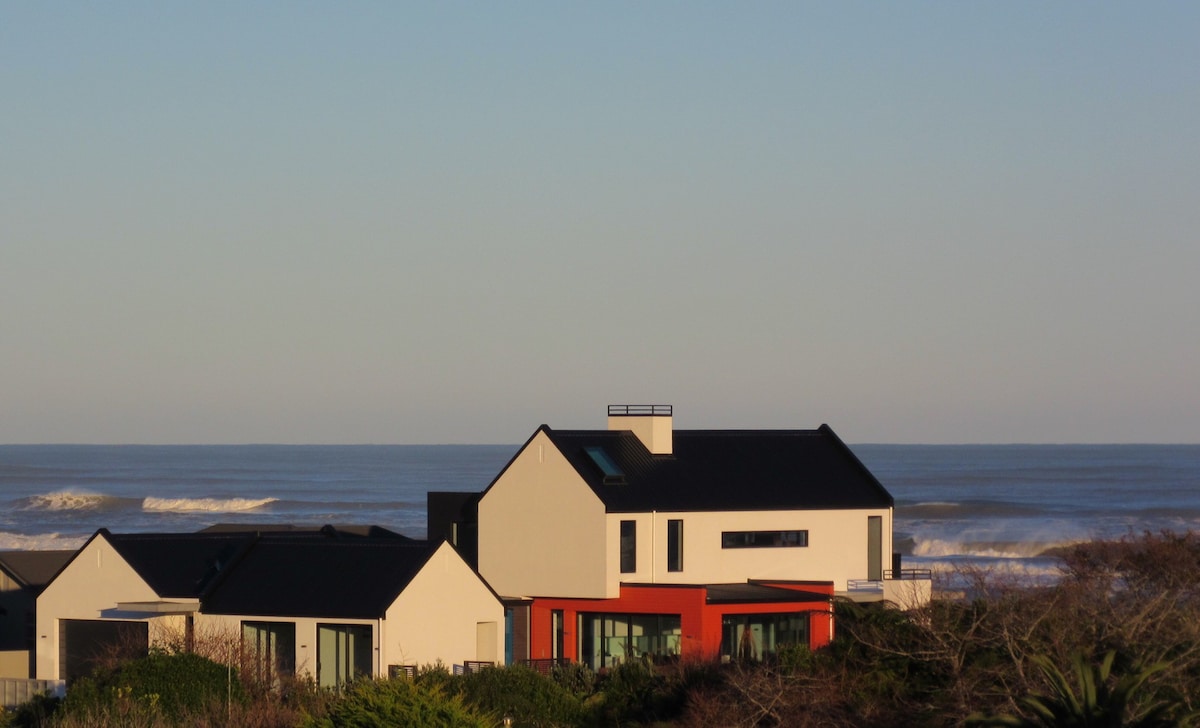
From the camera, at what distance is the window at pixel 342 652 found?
38781 mm

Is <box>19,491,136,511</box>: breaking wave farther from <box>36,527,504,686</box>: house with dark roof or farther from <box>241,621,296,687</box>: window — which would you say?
<box>241,621,296,687</box>: window

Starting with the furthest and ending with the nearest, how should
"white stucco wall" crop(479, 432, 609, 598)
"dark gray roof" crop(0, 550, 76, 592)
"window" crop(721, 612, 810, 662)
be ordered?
"dark gray roof" crop(0, 550, 76, 592)
"white stucco wall" crop(479, 432, 609, 598)
"window" crop(721, 612, 810, 662)

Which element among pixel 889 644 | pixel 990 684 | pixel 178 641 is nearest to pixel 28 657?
pixel 178 641

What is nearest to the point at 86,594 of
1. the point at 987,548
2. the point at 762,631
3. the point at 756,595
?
the point at 756,595

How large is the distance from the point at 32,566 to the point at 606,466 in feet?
56.4

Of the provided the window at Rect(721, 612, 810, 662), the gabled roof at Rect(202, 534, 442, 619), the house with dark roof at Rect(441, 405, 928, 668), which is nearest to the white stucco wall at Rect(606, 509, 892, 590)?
the house with dark roof at Rect(441, 405, 928, 668)

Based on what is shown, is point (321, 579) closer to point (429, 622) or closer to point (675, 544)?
point (429, 622)

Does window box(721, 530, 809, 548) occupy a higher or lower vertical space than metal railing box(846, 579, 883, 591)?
higher

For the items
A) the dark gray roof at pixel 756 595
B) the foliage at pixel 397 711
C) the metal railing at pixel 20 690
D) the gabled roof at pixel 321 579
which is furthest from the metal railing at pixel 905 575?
the foliage at pixel 397 711

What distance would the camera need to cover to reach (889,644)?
28906 millimetres

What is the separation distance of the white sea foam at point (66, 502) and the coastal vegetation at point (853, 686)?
348 ft

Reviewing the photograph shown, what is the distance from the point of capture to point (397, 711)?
23484 millimetres

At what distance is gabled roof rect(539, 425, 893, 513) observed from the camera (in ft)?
150

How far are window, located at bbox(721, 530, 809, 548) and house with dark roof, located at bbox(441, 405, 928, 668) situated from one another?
3cm
